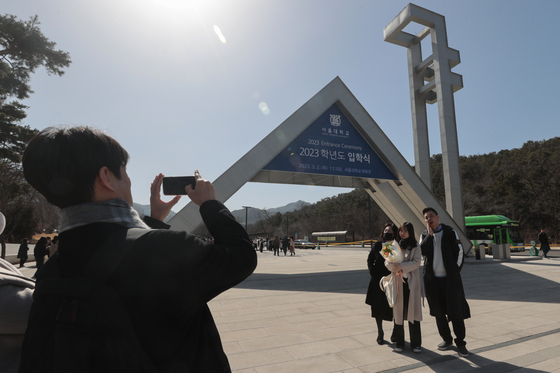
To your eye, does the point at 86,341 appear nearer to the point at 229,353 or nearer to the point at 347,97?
the point at 229,353

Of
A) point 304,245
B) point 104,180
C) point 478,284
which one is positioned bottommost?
point 304,245

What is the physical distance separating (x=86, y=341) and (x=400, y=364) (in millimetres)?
4192

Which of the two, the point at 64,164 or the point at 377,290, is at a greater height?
the point at 64,164

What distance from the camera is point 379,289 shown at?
4980 mm

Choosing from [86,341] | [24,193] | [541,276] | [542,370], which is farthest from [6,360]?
[24,193]

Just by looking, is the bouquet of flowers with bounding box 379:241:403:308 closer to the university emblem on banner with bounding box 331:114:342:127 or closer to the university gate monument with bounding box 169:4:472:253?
the university gate monument with bounding box 169:4:472:253

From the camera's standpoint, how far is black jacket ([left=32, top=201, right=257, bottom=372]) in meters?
1.00

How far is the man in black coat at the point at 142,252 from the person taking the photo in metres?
1.01

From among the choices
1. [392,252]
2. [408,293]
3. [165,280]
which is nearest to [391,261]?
[392,252]

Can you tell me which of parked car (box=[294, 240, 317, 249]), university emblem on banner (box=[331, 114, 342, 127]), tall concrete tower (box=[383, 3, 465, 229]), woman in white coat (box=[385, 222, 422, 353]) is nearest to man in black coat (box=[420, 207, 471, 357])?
woman in white coat (box=[385, 222, 422, 353])

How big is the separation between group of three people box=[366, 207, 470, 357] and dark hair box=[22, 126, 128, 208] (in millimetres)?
4352

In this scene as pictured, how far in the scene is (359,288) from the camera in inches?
385

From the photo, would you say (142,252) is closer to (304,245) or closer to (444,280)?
(444,280)

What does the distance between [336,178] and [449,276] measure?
46.8ft
